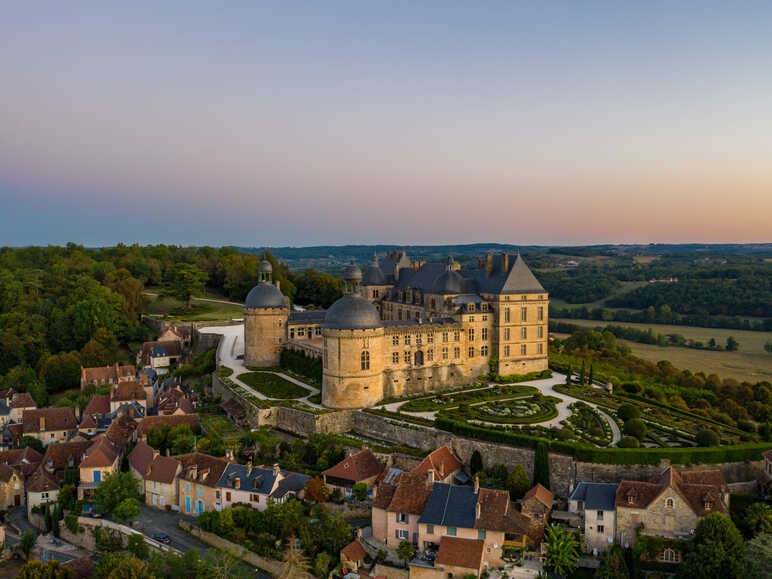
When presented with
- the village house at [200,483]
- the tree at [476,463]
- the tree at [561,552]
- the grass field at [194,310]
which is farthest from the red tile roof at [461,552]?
the grass field at [194,310]

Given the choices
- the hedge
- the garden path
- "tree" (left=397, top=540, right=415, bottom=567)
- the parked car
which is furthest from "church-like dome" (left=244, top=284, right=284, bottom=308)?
"tree" (left=397, top=540, right=415, bottom=567)

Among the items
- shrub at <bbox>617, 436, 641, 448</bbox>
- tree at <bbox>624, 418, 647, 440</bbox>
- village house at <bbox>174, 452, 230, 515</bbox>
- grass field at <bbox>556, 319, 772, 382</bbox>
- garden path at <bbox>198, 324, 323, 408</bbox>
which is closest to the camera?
shrub at <bbox>617, 436, 641, 448</bbox>

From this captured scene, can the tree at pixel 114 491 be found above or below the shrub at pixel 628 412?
below

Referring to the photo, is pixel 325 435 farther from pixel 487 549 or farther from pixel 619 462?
pixel 619 462

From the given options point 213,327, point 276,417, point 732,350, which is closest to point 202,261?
point 213,327

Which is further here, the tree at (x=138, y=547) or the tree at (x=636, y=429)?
the tree at (x=636, y=429)

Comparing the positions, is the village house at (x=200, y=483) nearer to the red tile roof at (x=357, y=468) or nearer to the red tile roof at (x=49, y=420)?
the red tile roof at (x=357, y=468)

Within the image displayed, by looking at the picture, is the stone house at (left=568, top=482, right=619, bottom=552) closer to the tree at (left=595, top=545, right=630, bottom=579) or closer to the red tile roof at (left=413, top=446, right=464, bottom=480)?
the tree at (left=595, top=545, right=630, bottom=579)
